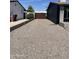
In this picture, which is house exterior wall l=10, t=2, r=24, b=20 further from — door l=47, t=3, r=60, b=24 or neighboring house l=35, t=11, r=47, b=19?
neighboring house l=35, t=11, r=47, b=19

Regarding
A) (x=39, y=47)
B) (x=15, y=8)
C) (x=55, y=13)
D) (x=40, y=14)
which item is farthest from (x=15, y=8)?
(x=39, y=47)

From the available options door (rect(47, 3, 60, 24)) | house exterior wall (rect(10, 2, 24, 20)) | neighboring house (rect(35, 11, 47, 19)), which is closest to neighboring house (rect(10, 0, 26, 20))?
house exterior wall (rect(10, 2, 24, 20))

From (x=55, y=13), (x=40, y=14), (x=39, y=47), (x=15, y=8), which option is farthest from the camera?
(x=40, y=14)

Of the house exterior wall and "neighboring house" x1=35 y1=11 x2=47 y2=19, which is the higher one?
the house exterior wall

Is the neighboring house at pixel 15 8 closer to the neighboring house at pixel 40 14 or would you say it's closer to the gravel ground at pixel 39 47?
the gravel ground at pixel 39 47

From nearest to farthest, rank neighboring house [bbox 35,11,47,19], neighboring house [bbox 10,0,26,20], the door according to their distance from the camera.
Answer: the door → neighboring house [bbox 10,0,26,20] → neighboring house [bbox 35,11,47,19]

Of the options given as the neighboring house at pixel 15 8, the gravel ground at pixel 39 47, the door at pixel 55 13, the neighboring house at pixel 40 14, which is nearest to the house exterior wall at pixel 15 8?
the neighboring house at pixel 15 8

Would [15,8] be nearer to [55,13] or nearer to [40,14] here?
[55,13]
